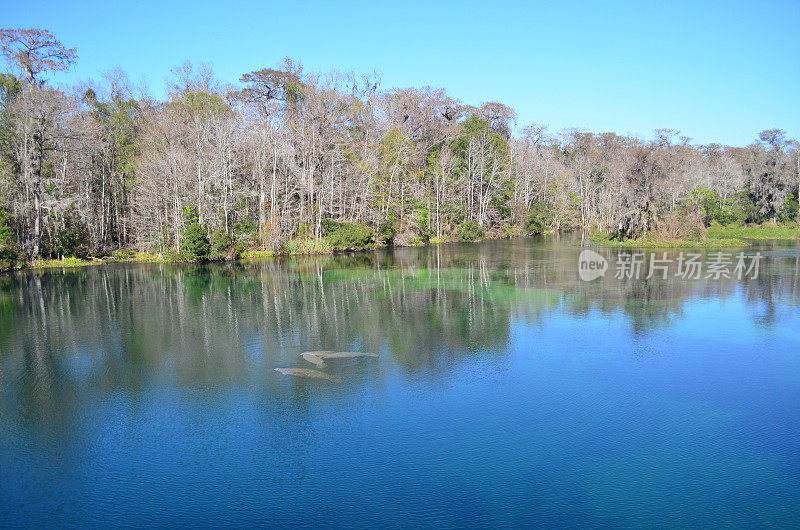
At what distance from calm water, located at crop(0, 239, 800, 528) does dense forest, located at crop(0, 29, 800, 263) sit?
13535mm

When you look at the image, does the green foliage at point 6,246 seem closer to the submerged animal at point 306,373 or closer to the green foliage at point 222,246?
the green foliage at point 222,246

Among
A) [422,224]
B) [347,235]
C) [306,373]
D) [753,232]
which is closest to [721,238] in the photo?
[753,232]

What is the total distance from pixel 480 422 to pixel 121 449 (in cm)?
508

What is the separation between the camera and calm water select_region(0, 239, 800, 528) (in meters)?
6.14

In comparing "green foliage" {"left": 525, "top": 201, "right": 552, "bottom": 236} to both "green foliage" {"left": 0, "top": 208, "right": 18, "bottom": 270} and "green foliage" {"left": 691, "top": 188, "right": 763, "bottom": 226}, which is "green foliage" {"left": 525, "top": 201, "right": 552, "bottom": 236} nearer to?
"green foliage" {"left": 691, "top": 188, "right": 763, "bottom": 226}

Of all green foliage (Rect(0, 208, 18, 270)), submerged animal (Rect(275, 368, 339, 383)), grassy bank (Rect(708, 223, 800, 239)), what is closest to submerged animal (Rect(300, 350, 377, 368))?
submerged animal (Rect(275, 368, 339, 383))

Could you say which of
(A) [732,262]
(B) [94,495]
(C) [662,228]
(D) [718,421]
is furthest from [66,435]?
(C) [662,228]

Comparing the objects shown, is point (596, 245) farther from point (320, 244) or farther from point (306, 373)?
point (306, 373)

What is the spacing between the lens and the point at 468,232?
4331 cm

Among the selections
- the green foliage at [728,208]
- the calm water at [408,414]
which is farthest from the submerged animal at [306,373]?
the green foliage at [728,208]

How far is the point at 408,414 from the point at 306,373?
8.74 ft

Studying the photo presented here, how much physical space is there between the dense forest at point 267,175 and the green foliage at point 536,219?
1909mm

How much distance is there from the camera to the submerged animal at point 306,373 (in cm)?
1003

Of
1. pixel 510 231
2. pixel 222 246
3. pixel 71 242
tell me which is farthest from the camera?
pixel 510 231
